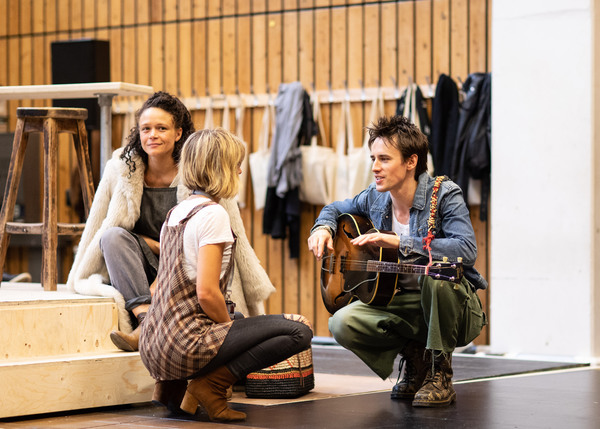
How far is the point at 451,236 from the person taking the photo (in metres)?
3.50

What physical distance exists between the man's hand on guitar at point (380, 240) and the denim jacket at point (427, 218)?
2 centimetres

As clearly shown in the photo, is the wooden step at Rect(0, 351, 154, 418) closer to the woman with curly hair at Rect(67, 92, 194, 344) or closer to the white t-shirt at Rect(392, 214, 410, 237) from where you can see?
the woman with curly hair at Rect(67, 92, 194, 344)

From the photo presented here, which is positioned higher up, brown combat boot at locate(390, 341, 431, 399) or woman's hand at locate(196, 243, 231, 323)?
woman's hand at locate(196, 243, 231, 323)

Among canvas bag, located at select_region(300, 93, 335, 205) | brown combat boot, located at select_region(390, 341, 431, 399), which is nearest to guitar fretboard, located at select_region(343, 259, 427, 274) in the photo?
brown combat boot, located at select_region(390, 341, 431, 399)

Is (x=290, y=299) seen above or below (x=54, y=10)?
below

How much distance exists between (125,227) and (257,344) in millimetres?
937

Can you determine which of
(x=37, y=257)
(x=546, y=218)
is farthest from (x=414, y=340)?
(x=37, y=257)

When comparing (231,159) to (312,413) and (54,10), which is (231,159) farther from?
(54,10)

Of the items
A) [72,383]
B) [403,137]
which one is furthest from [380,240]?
[72,383]

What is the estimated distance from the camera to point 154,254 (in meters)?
3.84

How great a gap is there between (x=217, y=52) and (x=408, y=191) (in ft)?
12.2

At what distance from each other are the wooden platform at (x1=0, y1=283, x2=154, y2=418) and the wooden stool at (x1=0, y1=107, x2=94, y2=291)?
438 mm

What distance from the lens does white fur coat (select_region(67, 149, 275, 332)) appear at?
384cm

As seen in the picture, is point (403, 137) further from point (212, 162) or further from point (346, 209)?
point (212, 162)
